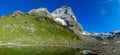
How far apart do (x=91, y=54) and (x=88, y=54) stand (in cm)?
284

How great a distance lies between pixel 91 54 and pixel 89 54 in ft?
5.34

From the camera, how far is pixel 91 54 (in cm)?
10412

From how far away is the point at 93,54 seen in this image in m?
104

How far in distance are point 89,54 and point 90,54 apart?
4.44 ft

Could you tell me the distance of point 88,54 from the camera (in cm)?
10188

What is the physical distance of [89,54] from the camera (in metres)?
103

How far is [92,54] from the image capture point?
104 metres

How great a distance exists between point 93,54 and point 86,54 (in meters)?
4.65

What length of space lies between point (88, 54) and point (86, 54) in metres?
1.66

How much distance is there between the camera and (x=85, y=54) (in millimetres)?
101688

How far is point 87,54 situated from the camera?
101m

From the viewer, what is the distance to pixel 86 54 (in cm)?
10062

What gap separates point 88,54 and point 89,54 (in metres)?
1.23

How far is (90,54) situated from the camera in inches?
4099
